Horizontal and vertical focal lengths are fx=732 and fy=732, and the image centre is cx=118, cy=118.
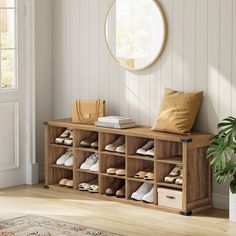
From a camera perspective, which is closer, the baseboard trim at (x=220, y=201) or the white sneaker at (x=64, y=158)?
the baseboard trim at (x=220, y=201)

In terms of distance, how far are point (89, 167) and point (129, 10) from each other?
1454 millimetres

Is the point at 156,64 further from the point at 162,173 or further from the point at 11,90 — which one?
the point at 11,90

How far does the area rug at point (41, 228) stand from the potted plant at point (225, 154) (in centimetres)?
100

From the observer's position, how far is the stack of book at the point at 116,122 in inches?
250

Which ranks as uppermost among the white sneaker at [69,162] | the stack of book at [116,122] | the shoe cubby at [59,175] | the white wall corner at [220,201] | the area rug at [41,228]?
the stack of book at [116,122]

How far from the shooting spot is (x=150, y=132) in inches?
241

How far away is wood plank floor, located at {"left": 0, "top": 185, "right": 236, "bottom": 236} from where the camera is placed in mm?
5477

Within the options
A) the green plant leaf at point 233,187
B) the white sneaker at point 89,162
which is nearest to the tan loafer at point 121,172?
the white sneaker at point 89,162

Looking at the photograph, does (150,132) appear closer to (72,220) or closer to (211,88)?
(211,88)

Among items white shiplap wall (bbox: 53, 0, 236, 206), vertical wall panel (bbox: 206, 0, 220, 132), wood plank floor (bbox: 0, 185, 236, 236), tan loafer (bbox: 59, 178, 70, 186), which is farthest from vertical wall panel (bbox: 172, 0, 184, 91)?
tan loafer (bbox: 59, 178, 70, 186)

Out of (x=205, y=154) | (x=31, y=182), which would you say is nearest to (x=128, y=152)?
(x=205, y=154)

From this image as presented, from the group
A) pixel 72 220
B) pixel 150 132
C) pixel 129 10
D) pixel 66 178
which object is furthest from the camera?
pixel 66 178

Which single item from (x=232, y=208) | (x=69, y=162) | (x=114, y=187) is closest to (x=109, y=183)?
(x=114, y=187)

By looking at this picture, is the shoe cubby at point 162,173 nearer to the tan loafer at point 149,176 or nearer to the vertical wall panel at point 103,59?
the tan loafer at point 149,176
